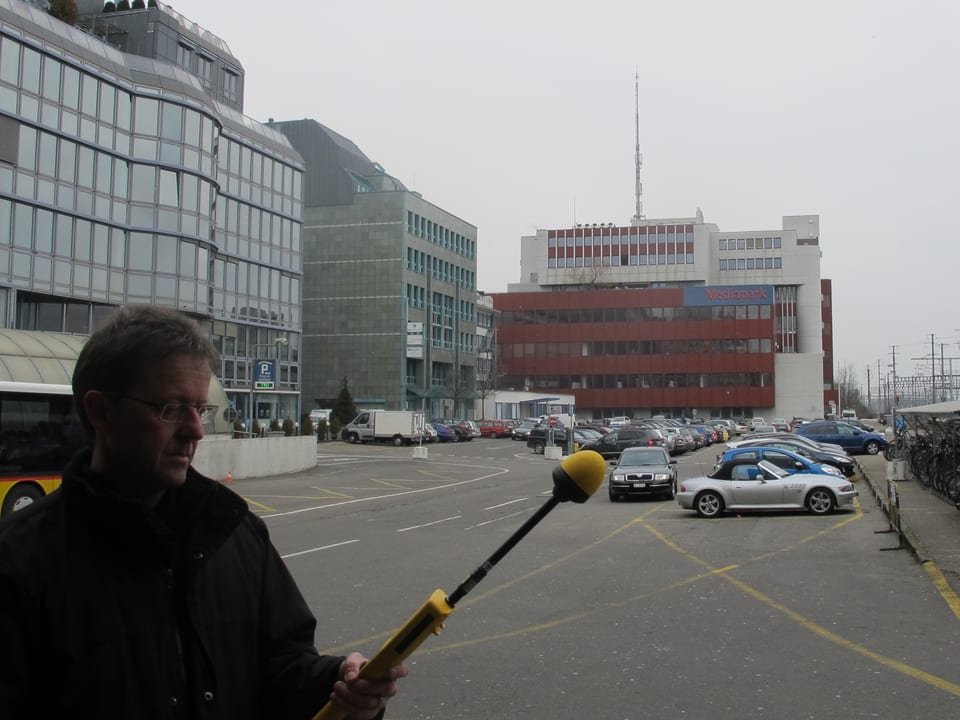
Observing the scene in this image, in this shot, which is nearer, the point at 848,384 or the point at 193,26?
the point at 193,26

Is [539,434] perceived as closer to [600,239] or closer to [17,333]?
[17,333]

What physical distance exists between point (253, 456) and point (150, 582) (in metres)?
33.1

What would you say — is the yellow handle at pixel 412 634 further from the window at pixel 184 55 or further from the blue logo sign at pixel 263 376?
the window at pixel 184 55

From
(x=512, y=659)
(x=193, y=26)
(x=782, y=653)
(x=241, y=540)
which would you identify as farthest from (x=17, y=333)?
(x=193, y=26)

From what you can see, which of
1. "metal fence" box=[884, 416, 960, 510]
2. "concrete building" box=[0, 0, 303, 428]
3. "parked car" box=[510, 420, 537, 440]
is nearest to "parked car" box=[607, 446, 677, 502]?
"metal fence" box=[884, 416, 960, 510]

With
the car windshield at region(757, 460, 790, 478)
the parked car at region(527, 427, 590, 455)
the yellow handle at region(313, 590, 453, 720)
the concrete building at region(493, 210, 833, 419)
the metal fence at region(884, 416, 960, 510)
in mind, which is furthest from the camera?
the concrete building at region(493, 210, 833, 419)

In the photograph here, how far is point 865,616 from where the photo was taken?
9.85m

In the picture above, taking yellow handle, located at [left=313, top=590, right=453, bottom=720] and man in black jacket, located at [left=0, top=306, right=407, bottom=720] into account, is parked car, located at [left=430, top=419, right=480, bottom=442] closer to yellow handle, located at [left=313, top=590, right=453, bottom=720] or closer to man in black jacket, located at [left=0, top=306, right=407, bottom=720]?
man in black jacket, located at [left=0, top=306, right=407, bottom=720]

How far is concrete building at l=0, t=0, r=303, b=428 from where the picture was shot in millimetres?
38500

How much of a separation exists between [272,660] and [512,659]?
229 inches

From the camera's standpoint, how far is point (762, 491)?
21.5 meters

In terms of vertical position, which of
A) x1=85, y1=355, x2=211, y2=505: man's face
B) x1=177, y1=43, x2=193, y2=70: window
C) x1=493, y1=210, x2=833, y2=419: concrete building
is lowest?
x1=85, y1=355, x2=211, y2=505: man's face

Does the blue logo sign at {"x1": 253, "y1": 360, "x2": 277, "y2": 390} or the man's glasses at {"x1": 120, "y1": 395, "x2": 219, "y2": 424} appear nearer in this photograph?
the man's glasses at {"x1": 120, "y1": 395, "x2": 219, "y2": 424}

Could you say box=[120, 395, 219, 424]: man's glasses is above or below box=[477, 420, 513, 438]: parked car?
above
